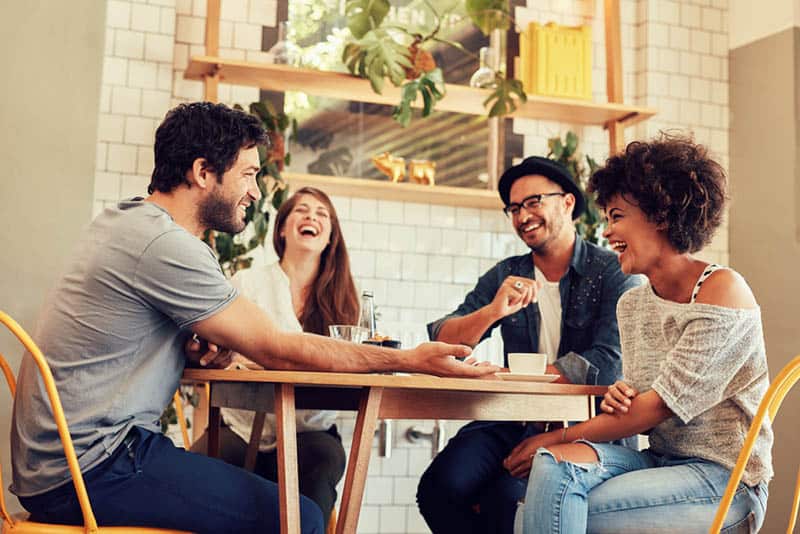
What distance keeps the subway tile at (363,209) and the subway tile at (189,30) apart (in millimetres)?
994

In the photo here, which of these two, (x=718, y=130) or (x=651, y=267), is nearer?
(x=651, y=267)

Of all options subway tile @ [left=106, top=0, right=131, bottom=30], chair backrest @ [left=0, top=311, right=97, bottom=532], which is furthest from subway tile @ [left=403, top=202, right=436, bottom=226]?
chair backrest @ [left=0, top=311, right=97, bottom=532]

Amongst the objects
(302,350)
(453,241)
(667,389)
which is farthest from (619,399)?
(453,241)

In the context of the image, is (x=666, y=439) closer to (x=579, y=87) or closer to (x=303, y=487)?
(x=303, y=487)

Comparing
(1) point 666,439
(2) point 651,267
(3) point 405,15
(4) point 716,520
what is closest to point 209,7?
(3) point 405,15

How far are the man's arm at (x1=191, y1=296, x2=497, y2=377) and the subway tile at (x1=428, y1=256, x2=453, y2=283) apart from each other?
2560mm

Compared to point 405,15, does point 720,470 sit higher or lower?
lower

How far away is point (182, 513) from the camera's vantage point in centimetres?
200

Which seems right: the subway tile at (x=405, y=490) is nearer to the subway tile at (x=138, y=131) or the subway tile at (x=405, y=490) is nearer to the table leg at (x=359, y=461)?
the subway tile at (x=138, y=131)

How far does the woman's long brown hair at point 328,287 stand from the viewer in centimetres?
354

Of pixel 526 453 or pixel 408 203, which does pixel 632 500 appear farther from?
pixel 408 203

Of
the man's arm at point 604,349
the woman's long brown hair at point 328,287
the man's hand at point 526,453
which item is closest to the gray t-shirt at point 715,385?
the man's hand at point 526,453

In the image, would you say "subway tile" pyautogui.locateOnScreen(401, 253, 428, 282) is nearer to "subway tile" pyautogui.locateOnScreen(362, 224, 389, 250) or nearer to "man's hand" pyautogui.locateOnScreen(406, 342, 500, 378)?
"subway tile" pyautogui.locateOnScreen(362, 224, 389, 250)

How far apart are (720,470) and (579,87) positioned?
2.80m
